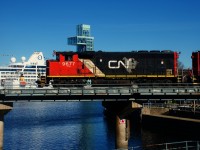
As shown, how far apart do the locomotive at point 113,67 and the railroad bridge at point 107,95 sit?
11332mm

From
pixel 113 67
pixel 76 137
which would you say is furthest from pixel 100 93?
pixel 76 137

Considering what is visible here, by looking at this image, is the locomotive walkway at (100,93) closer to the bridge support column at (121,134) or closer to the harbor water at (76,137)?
the bridge support column at (121,134)

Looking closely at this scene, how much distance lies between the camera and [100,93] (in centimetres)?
4094

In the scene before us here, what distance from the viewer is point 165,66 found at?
2263 inches

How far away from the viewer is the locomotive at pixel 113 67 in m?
53.7

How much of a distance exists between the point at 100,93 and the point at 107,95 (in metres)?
1.08

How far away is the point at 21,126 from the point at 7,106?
38.4 metres

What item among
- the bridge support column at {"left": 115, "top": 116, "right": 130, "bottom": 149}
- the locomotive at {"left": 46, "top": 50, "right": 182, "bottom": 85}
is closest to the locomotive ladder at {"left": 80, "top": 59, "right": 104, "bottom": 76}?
the locomotive at {"left": 46, "top": 50, "right": 182, "bottom": 85}

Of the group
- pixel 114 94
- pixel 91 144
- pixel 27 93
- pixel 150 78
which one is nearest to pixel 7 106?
pixel 27 93

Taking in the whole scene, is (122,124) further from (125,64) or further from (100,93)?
Answer: (125,64)

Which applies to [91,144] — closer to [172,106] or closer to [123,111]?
[123,111]

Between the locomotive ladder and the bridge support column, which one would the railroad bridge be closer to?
the bridge support column

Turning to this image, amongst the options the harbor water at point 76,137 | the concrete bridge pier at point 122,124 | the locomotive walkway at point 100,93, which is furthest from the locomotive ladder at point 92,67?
the locomotive walkway at point 100,93

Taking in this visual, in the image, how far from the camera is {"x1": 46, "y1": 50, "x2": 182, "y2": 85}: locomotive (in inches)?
2115
